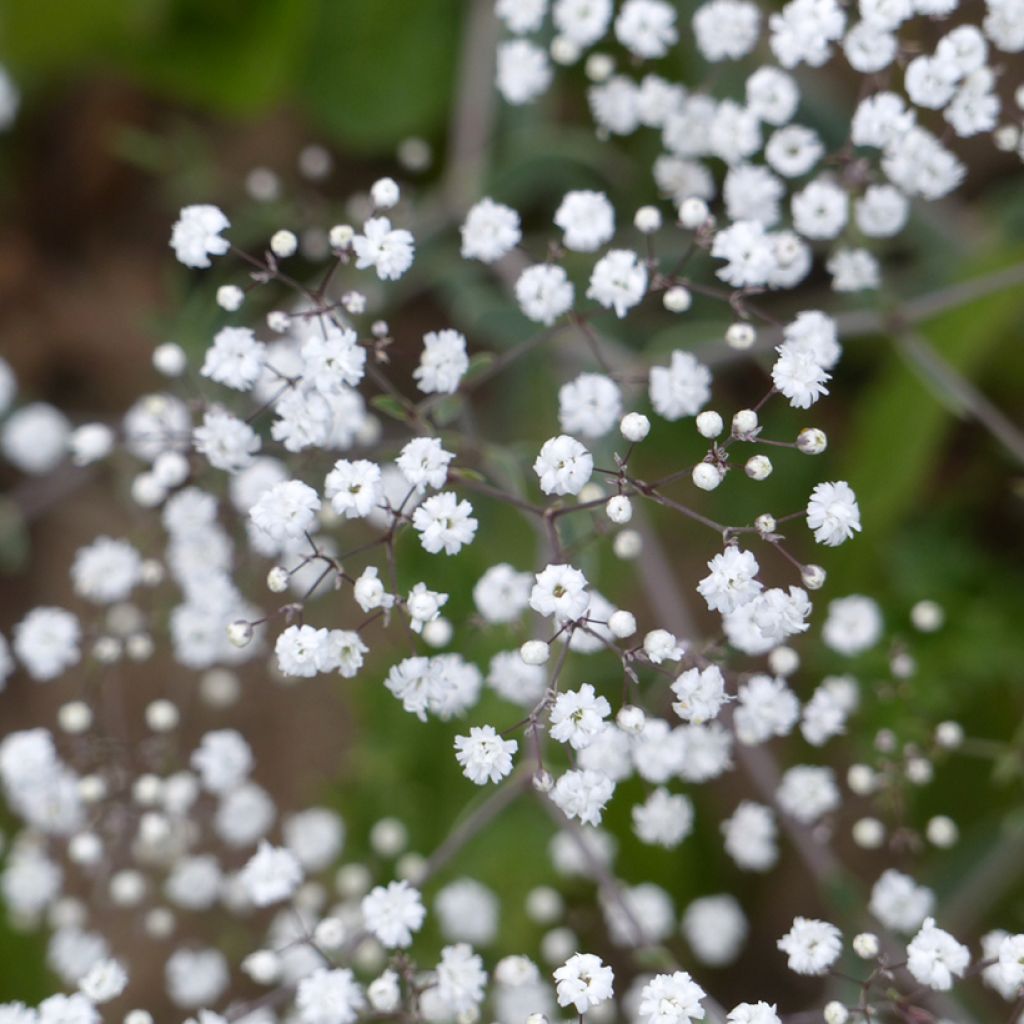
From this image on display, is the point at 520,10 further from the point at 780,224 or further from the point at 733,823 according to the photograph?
the point at 733,823

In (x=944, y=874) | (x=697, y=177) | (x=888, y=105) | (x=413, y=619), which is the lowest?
(x=944, y=874)

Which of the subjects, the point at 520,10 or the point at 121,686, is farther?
the point at 121,686

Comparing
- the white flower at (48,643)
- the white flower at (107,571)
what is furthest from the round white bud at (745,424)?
the white flower at (48,643)

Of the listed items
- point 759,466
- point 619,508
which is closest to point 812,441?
point 759,466

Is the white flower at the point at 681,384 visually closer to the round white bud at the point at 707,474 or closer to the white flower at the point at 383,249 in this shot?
the round white bud at the point at 707,474

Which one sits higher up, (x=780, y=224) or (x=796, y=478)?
(x=780, y=224)

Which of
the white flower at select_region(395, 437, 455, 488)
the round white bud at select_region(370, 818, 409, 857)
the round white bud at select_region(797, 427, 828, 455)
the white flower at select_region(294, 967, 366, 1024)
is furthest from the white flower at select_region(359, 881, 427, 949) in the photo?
the round white bud at select_region(797, 427, 828, 455)

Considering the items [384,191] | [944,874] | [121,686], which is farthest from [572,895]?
[384,191]

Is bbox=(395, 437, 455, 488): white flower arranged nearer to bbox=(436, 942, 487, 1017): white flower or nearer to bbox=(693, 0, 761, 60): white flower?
bbox=(436, 942, 487, 1017): white flower
